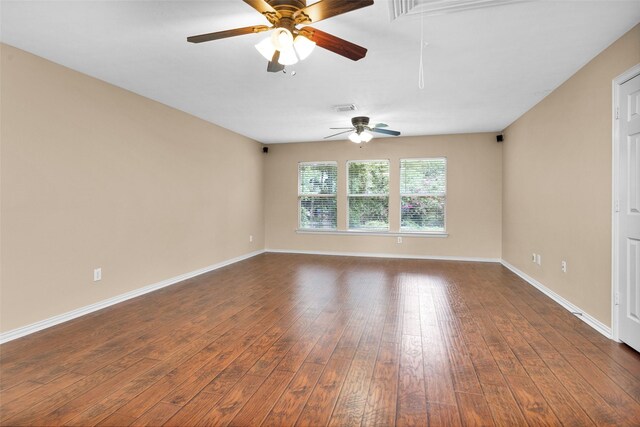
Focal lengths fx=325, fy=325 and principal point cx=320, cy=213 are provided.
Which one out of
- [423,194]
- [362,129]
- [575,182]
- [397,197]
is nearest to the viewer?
[575,182]

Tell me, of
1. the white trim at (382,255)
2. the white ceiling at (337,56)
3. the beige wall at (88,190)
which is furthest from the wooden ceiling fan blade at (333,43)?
the white trim at (382,255)

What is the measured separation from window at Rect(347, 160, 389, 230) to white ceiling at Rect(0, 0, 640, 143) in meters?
2.15

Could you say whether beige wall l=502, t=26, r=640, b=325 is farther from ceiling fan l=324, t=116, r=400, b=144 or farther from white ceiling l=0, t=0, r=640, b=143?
ceiling fan l=324, t=116, r=400, b=144

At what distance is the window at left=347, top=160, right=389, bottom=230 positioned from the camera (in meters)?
6.85

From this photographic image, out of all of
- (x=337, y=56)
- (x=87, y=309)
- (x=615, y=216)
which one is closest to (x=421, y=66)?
(x=337, y=56)

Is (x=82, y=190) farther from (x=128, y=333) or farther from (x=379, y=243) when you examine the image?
(x=379, y=243)

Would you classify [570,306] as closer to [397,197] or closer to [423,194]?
[423,194]

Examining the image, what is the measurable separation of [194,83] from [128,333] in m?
2.66

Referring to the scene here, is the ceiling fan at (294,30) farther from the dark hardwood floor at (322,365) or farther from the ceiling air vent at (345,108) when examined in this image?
the ceiling air vent at (345,108)

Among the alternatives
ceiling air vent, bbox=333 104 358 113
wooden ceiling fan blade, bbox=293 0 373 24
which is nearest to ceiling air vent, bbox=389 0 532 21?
wooden ceiling fan blade, bbox=293 0 373 24

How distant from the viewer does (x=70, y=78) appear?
3.23m

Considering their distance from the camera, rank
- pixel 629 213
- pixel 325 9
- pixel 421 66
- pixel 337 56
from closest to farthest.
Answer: pixel 325 9 < pixel 629 213 < pixel 337 56 < pixel 421 66

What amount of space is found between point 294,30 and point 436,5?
99cm

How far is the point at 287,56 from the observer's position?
209 cm
